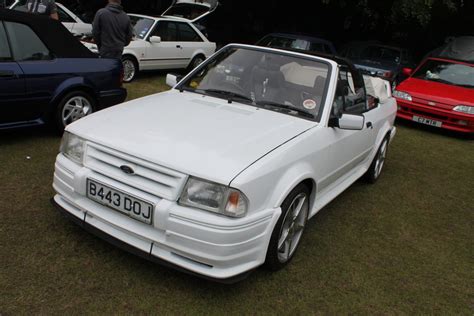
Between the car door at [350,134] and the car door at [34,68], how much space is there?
313 cm

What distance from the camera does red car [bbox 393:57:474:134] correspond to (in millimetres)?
7992

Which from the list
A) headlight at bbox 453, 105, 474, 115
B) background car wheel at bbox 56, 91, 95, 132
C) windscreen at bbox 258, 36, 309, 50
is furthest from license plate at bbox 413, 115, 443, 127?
background car wheel at bbox 56, 91, 95, 132

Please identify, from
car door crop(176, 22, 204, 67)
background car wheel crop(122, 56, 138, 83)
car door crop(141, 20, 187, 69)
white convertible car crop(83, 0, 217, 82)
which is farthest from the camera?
car door crop(176, 22, 204, 67)

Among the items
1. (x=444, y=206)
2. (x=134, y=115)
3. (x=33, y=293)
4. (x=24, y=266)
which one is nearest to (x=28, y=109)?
(x=134, y=115)

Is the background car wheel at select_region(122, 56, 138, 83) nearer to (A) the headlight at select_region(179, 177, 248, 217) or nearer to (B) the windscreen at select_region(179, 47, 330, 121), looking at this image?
(B) the windscreen at select_region(179, 47, 330, 121)

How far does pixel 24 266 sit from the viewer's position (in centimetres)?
290

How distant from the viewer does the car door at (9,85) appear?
4.52 m

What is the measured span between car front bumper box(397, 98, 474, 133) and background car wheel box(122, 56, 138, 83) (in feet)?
18.1

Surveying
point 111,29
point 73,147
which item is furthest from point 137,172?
point 111,29

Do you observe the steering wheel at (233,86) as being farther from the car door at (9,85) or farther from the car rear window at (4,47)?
the car rear window at (4,47)

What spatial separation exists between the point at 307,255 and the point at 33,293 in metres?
1.98

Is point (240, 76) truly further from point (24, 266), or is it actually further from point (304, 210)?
point (24, 266)

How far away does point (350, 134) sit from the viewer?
399cm

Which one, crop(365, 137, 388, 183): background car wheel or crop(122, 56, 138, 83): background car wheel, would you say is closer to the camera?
crop(365, 137, 388, 183): background car wheel
